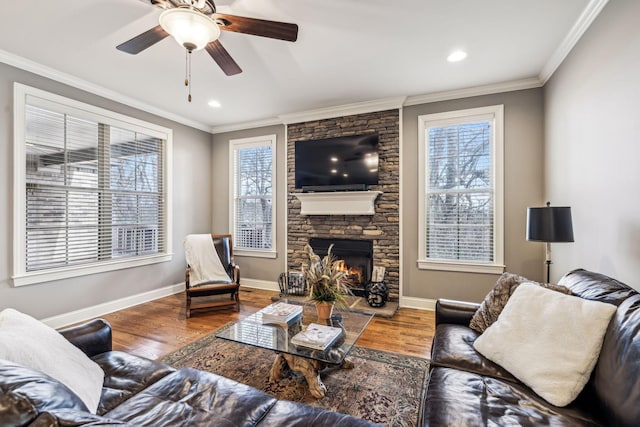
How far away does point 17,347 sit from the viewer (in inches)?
43.3

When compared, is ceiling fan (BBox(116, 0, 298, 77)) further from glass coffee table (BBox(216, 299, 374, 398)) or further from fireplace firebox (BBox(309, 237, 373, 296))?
fireplace firebox (BBox(309, 237, 373, 296))

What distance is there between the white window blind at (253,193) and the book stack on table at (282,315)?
2380 millimetres

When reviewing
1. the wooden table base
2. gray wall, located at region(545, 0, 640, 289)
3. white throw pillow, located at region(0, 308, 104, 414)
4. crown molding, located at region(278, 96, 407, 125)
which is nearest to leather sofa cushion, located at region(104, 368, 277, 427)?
white throw pillow, located at region(0, 308, 104, 414)

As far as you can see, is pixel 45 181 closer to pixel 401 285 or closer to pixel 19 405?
pixel 19 405

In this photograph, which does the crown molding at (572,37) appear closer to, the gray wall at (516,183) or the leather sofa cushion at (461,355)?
the gray wall at (516,183)

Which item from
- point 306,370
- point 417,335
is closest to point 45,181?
point 306,370

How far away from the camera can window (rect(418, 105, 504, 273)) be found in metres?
3.51

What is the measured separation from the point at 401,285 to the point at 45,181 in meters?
4.36

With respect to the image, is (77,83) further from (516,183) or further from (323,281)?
(516,183)

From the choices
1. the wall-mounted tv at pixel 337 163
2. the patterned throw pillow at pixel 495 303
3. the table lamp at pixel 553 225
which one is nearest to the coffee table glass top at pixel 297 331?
the patterned throw pillow at pixel 495 303

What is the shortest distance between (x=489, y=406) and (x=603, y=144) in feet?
6.81

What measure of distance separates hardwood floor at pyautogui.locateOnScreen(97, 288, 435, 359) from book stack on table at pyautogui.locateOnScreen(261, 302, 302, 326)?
879 millimetres

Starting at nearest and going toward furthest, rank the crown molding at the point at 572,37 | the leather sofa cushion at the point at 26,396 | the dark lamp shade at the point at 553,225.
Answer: the leather sofa cushion at the point at 26,396, the crown molding at the point at 572,37, the dark lamp shade at the point at 553,225

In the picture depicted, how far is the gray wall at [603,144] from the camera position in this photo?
5.94 ft
